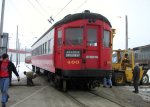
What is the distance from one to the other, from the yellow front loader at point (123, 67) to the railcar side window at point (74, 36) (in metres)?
7.65

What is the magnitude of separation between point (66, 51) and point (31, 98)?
272 centimetres

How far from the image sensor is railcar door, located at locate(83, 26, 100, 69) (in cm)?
1558

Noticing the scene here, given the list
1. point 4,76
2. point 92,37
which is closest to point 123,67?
point 92,37

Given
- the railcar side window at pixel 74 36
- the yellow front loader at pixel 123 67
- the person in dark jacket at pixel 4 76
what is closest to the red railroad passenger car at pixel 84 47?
the railcar side window at pixel 74 36

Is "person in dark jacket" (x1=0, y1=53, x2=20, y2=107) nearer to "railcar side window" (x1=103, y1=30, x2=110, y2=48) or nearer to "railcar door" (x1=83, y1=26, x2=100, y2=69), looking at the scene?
"railcar door" (x1=83, y1=26, x2=100, y2=69)

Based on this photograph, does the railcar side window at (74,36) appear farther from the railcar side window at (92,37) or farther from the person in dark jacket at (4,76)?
the person in dark jacket at (4,76)

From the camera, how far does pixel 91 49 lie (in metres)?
15.7

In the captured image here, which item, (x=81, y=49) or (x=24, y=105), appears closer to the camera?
(x=24, y=105)

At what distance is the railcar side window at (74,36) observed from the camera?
15.8 meters

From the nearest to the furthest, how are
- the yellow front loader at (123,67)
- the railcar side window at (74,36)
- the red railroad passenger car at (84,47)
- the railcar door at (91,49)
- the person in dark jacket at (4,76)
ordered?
1. the person in dark jacket at (4,76)
2. the red railroad passenger car at (84,47)
3. the railcar door at (91,49)
4. the railcar side window at (74,36)
5. the yellow front loader at (123,67)

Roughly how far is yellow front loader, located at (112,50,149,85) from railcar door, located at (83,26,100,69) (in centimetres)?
730

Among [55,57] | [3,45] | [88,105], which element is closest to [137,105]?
[88,105]

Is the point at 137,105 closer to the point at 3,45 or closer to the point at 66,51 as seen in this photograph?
the point at 66,51

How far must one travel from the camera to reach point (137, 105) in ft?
42.6
